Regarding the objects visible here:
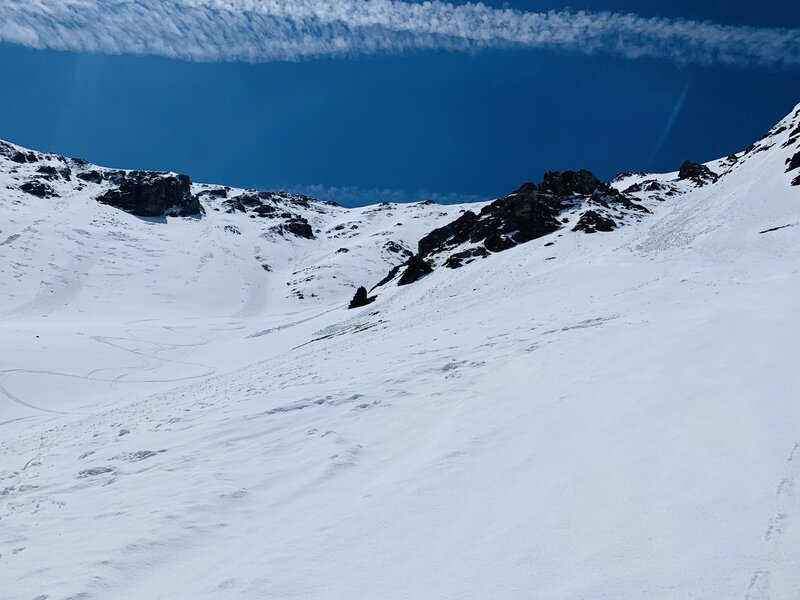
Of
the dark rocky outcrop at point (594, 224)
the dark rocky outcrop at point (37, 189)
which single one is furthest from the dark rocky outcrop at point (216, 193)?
the dark rocky outcrop at point (594, 224)

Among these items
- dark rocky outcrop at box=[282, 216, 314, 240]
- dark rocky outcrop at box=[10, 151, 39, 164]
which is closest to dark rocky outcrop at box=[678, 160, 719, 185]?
dark rocky outcrop at box=[282, 216, 314, 240]

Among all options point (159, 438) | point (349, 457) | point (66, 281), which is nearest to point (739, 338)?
point (349, 457)

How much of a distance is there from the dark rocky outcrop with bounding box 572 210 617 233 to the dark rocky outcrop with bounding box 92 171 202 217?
9463cm

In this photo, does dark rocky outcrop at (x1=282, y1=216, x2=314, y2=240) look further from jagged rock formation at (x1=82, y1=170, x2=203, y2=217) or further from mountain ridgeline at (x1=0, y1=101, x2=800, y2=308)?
jagged rock formation at (x1=82, y1=170, x2=203, y2=217)

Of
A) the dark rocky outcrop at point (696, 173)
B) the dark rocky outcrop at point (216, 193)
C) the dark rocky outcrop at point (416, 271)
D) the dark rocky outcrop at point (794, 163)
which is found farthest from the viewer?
the dark rocky outcrop at point (216, 193)

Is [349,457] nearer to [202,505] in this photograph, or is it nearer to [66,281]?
[202,505]

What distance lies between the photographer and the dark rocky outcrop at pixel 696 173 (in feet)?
275

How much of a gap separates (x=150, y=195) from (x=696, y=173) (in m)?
112

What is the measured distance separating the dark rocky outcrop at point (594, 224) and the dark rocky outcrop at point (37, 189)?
10402 centimetres

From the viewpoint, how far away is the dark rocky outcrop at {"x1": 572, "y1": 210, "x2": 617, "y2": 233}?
45281 mm

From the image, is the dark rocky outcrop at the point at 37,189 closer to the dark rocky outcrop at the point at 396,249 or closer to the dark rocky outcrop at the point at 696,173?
the dark rocky outcrop at the point at 396,249

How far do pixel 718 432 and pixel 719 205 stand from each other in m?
39.2

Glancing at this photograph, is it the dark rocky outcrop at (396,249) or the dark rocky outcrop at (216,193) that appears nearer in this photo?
the dark rocky outcrop at (396,249)

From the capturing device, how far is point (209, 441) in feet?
36.6
